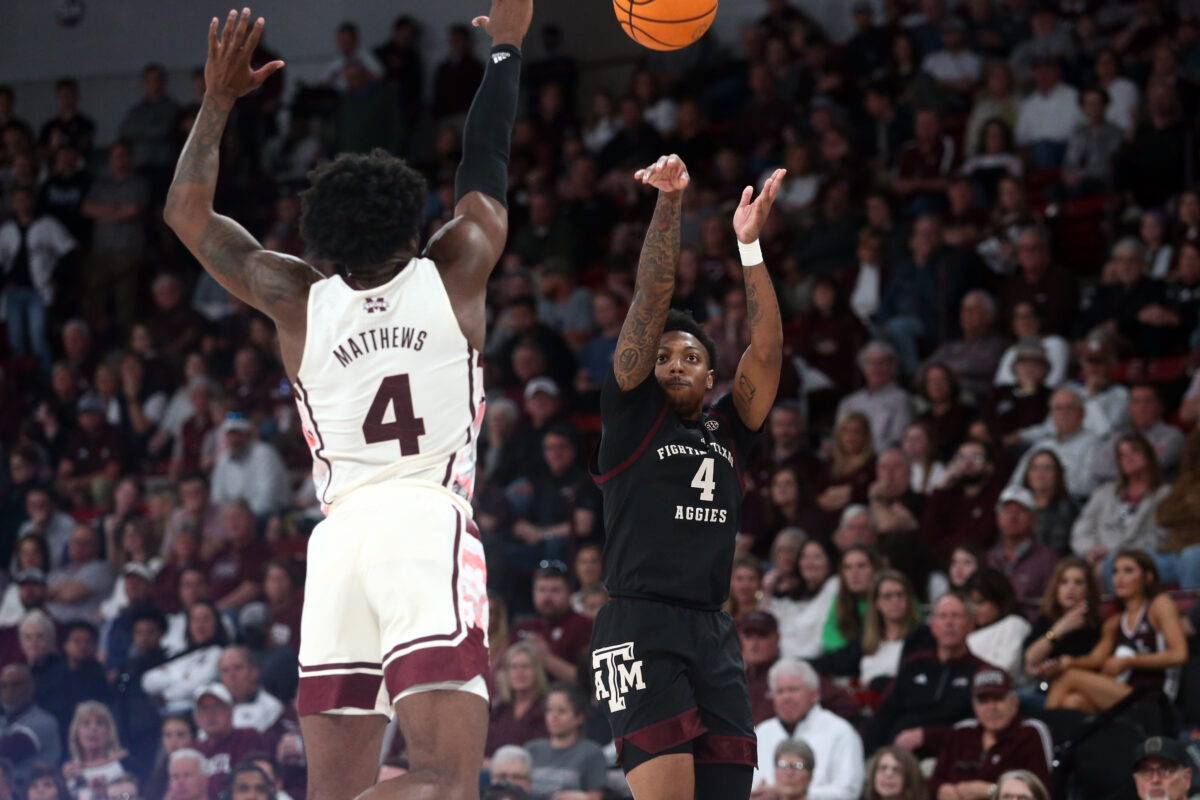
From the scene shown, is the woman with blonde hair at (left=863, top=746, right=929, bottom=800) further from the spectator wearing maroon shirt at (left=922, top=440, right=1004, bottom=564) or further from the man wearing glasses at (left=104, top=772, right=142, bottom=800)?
the man wearing glasses at (left=104, top=772, right=142, bottom=800)

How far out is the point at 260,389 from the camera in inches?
619

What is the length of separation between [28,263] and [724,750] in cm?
1464

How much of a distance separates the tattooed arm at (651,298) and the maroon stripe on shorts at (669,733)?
1.14m

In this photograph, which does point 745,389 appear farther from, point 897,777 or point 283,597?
point 283,597

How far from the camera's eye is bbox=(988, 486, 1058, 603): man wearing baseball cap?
10188 mm

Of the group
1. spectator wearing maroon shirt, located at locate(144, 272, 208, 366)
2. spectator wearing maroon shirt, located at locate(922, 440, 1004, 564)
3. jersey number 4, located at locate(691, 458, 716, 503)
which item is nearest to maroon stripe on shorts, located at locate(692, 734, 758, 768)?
jersey number 4, located at locate(691, 458, 716, 503)

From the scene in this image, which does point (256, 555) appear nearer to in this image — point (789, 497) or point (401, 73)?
point (789, 497)

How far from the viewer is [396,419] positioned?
14.1 ft

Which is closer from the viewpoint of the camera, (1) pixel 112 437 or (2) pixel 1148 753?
(2) pixel 1148 753

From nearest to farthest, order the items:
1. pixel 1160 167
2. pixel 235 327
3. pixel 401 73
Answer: pixel 1160 167 < pixel 235 327 < pixel 401 73

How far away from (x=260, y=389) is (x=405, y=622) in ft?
39.5

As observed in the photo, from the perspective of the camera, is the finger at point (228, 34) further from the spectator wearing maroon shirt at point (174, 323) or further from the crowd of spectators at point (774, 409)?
the spectator wearing maroon shirt at point (174, 323)

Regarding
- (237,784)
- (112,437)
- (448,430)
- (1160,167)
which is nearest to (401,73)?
(112,437)

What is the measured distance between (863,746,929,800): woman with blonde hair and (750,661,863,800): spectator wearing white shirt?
0.33 metres
